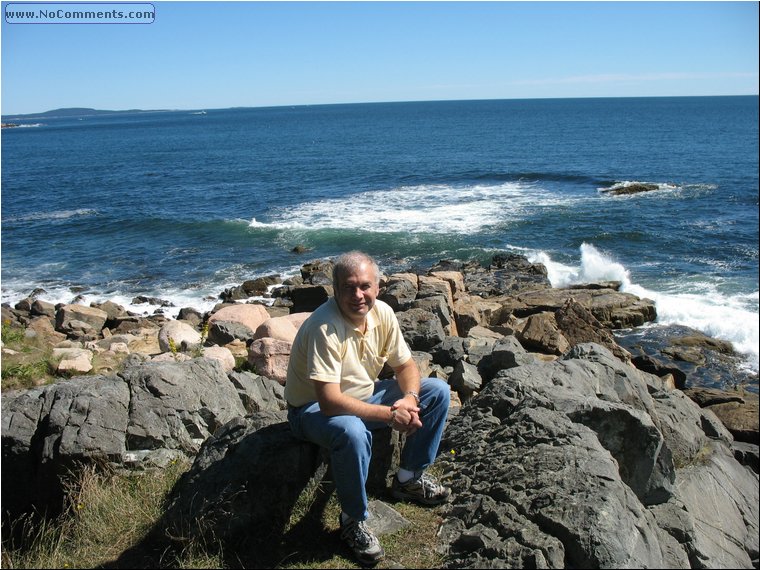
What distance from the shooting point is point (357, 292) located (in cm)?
467

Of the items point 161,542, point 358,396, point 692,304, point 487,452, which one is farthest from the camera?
point 692,304

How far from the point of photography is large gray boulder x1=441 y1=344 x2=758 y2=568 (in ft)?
14.2

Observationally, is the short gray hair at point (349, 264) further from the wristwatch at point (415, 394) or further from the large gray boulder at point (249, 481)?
the large gray boulder at point (249, 481)

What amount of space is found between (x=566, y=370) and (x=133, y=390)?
4979 millimetres

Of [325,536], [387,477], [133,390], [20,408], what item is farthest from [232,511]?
[20,408]

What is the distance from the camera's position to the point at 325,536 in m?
4.76

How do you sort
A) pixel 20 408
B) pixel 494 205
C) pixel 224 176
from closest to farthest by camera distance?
pixel 20 408, pixel 494 205, pixel 224 176

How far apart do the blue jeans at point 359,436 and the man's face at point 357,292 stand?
2.50 feet

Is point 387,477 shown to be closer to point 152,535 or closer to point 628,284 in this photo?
point 152,535

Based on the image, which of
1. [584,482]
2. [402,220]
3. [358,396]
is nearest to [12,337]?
[358,396]

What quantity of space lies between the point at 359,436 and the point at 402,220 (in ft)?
97.7

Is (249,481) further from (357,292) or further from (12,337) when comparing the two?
(12,337)

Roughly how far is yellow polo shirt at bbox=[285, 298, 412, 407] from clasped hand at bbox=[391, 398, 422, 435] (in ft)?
1.02

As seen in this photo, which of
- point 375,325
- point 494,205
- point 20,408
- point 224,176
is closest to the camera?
point 375,325
